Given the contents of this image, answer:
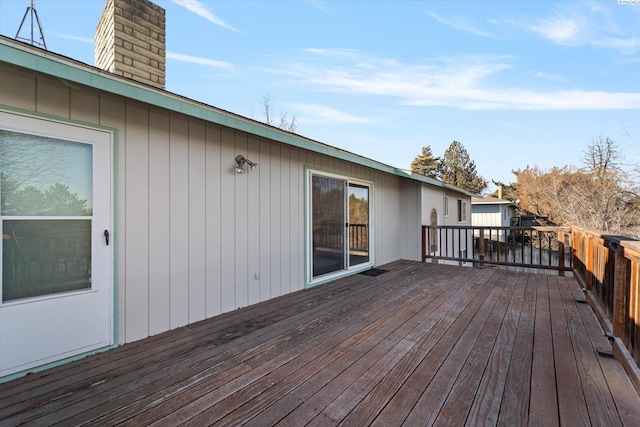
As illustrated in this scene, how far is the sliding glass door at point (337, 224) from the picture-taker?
4.41m

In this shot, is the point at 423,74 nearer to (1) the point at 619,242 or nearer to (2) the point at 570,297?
(2) the point at 570,297

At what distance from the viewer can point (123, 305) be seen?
2.33m

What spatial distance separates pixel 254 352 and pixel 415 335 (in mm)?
1387

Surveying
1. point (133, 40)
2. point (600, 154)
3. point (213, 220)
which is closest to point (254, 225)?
point (213, 220)

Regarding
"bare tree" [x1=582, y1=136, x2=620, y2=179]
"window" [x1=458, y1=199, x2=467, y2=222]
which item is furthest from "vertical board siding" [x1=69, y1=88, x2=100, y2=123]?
"bare tree" [x1=582, y1=136, x2=620, y2=179]

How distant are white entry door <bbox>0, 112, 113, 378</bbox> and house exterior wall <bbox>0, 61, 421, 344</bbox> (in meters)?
0.11

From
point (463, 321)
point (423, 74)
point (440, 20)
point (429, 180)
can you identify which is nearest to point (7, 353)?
point (463, 321)

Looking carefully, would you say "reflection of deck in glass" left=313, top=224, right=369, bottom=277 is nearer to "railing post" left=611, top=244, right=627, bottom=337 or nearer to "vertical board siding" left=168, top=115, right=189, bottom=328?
"vertical board siding" left=168, top=115, right=189, bottom=328

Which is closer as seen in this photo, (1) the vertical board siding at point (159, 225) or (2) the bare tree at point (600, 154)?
(1) the vertical board siding at point (159, 225)

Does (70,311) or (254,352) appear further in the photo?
(254,352)

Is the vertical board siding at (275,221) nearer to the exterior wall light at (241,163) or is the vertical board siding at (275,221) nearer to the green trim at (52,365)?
the exterior wall light at (241,163)

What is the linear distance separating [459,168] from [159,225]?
105ft

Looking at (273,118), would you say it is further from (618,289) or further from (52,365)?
(618,289)

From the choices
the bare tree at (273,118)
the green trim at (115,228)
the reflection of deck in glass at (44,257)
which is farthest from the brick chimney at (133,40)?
the bare tree at (273,118)
